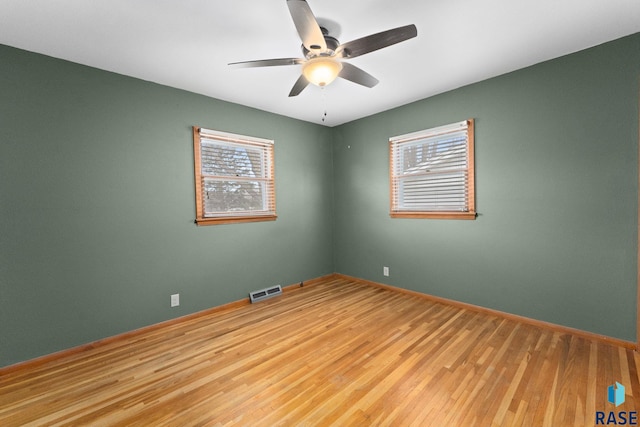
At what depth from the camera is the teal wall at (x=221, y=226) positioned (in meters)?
2.27

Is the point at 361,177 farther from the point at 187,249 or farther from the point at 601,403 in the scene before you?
the point at 601,403

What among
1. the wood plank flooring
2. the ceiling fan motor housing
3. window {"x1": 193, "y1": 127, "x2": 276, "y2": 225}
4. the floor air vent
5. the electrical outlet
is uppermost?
the ceiling fan motor housing

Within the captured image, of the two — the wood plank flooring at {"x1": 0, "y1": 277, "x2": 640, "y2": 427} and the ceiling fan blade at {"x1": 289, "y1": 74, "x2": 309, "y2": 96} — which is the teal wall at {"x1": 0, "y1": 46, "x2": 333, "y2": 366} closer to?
the wood plank flooring at {"x1": 0, "y1": 277, "x2": 640, "y2": 427}

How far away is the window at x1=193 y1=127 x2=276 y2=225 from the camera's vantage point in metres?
3.24

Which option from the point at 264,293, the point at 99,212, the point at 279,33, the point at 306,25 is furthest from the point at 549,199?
the point at 99,212

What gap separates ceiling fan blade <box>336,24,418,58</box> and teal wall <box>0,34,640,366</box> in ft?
6.14

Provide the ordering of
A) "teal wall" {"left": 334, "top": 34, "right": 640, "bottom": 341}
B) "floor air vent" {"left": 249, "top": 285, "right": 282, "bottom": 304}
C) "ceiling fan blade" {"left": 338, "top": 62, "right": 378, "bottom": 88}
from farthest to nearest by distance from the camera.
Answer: "floor air vent" {"left": 249, "top": 285, "right": 282, "bottom": 304} → "teal wall" {"left": 334, "top": 34, "right": 640, "bottom": 341} → "ceiling fan blade" {"left": 338, "top": 62, "right": 378, "bottom": 88}

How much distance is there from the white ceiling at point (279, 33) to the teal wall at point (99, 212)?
32cm

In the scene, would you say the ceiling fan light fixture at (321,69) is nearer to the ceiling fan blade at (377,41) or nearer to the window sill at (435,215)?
the ceiling fan blade at (377,41)

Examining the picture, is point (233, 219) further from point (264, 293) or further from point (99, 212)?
point (99, 212)

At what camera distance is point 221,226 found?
11.2 ft

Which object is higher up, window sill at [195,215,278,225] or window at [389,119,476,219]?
window at [389,119,476,219]

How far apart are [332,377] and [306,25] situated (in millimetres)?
2348

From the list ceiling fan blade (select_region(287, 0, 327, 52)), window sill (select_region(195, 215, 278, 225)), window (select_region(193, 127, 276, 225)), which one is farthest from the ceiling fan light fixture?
window sill (select_region(195, 215, 278, 225))
